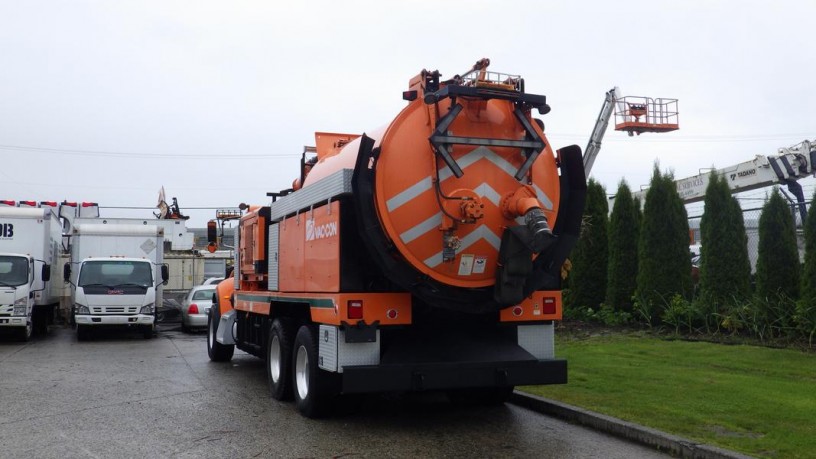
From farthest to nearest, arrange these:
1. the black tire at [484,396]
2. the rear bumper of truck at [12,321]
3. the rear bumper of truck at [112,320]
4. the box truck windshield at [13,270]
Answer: the rear bumper of truck at [112,320] < the box truck windshield at [13,270] < the rear bumper of truck at [12,321] < the black tire at [484,396]

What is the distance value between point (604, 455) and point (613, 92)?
19.9 meters

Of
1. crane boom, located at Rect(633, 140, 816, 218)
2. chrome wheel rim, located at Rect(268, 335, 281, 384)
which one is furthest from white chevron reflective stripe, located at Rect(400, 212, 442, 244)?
crane boom, located at Rect(633, 140, 816, 218)

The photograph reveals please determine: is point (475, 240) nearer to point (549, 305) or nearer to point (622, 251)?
point (549, 305)

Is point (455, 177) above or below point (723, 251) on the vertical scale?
above

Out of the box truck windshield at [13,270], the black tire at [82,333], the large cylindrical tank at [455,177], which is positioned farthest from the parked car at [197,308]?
the large cylindrical tank at [455,177]

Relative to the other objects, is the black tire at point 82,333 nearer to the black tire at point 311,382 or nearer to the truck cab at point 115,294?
the truck cab at point 115,294

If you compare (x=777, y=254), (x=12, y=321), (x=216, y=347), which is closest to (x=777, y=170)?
(x=777, y=254)

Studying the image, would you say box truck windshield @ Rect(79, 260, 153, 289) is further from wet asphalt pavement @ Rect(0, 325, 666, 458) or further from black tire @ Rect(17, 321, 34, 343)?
wet asphalt pavement @ Rect(0, 325, 666, 458)

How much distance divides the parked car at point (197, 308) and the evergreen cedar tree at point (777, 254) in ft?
49.6

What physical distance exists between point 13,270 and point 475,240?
15575mm

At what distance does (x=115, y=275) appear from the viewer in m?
20.5

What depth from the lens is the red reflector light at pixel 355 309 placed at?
7.56 metres

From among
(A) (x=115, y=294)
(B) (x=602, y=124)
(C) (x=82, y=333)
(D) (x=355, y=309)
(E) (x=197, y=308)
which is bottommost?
(C) (x=82, y=333)

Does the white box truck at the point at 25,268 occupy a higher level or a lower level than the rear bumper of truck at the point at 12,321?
higher
